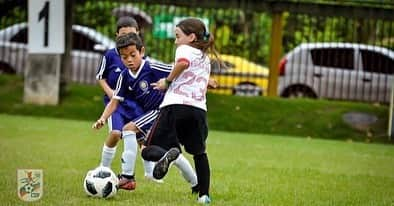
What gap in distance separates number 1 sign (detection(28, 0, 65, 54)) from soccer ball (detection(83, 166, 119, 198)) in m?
10.9

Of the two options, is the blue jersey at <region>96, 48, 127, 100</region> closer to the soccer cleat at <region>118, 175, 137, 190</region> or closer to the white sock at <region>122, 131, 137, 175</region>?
the white sock at <region>122, 131, 137, 175</region>


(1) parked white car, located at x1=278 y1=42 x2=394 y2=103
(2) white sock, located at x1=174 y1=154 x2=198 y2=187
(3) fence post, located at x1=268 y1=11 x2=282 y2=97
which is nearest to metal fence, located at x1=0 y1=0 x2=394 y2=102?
(1) parked white car, located at x1=278 y1=42 x2=394 y2=103

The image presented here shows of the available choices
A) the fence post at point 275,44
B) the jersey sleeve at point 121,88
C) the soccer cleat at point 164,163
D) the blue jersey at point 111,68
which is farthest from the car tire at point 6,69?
the soccer cleat at point 164,163

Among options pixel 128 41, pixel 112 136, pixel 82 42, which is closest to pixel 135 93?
pixel 112 136

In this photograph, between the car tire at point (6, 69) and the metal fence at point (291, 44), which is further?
the car tire at point (6, 69)

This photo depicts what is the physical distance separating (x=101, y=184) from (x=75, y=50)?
16351 mm

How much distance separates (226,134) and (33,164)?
23.7 ft

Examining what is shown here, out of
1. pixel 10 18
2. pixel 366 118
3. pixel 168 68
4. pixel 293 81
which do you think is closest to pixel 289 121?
pixel 366 118

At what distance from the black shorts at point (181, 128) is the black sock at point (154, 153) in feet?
0.21

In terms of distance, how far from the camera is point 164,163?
8117mm

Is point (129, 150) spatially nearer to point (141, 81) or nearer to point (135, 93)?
point (135, 93)

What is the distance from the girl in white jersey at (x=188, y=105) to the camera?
8242mm

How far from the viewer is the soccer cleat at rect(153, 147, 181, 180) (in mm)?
8086

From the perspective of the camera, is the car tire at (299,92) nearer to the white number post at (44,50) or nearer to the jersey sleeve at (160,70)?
the white number post at (44,50)
